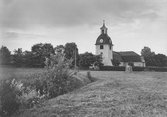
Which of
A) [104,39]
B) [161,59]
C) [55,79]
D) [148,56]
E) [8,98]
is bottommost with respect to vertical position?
[8,98]

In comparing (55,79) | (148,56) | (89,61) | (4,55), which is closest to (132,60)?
(148,56)

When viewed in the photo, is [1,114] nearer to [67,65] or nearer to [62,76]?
[62,76]

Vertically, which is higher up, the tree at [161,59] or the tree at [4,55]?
the tree at [161,59]

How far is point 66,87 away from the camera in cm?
747

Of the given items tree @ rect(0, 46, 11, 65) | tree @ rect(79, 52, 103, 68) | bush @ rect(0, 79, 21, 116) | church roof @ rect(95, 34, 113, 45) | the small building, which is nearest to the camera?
tree @ rect(0, 46, 11, 65)

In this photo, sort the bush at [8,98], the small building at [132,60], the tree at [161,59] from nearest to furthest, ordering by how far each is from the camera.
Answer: the bush at [8,98] → the small building at [132,60] → the tree at [161,59]

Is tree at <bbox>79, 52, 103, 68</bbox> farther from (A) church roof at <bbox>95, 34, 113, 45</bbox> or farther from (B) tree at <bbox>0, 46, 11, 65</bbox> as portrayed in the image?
(B) tree at <bbox>0, 46, 11, 65</bbox>

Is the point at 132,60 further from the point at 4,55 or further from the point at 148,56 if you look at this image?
the point at 4,55

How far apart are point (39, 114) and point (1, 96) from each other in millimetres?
821

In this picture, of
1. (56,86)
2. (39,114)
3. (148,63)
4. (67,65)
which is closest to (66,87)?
(56,86)

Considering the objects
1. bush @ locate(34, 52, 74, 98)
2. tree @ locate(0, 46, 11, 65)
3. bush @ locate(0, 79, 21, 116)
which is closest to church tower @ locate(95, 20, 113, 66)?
bush @ locate(34, 52, 74, 98)

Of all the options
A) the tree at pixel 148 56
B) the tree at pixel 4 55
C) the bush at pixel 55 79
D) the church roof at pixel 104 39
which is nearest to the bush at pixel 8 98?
the tree at pixel 4 55

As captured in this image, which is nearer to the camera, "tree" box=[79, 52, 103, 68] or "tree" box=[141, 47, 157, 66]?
"tree" box=[79, 52, 103, 68]

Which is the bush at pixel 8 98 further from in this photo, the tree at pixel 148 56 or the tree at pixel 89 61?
the tree at pixel 148 56
